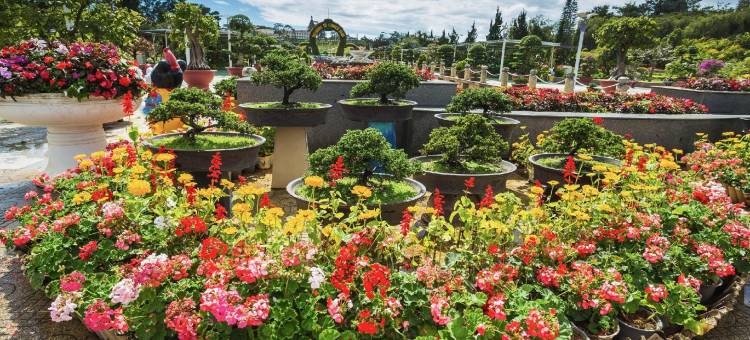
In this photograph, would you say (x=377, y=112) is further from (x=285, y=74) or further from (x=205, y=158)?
(x=205, y=158)

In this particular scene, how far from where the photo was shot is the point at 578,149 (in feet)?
13.5

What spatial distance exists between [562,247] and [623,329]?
0.44 metres

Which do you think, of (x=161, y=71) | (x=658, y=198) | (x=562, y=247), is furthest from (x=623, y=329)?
(x=161, y=71)

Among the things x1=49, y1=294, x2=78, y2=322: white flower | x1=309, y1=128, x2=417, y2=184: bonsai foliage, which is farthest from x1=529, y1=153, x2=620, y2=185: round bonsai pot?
x1=49, y1=294, x2=78, y2=322: white flower

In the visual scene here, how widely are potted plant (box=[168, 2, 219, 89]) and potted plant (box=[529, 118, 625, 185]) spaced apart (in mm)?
8325

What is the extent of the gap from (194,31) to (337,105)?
18.3 feet

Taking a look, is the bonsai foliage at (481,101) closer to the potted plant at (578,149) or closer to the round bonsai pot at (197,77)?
the potted plant at (578,149)

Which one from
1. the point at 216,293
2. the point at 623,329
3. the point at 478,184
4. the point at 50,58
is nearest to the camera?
the point at 216,293

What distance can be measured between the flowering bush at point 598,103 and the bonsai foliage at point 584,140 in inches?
123

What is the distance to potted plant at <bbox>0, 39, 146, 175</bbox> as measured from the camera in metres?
3.48

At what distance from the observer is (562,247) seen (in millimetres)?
2166

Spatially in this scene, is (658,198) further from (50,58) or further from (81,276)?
(50,58)

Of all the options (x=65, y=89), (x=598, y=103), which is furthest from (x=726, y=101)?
(x=65, y=89)

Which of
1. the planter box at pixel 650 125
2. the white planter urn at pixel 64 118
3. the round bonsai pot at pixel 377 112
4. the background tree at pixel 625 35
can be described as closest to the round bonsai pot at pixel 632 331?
the round bonsai pot at pixel 377 112
